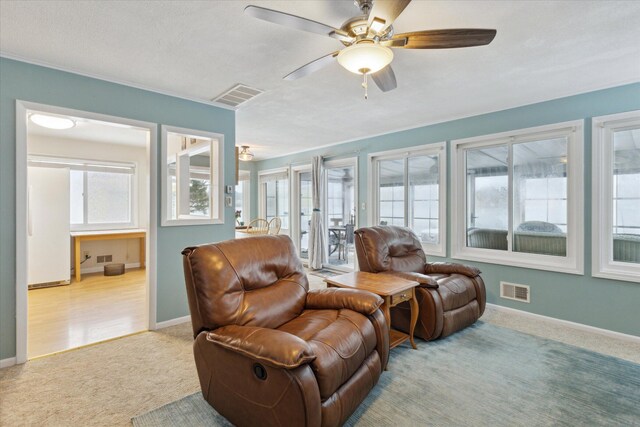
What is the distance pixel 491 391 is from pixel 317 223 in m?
4.33

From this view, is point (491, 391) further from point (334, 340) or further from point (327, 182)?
point (327, 182)

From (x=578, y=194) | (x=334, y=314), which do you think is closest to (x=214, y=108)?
(x=334, y=314)

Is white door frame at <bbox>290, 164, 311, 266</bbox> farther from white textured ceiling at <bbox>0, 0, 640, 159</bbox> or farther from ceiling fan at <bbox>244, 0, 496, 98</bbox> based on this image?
ceiling fan at <bbox>244, 0, 496, 98</bbox>

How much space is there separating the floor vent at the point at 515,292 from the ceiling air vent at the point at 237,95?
11.9 ft

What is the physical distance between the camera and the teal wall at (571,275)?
304 cm

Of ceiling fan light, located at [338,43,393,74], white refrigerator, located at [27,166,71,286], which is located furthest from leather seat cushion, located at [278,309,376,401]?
white refrigerator, located at [27,166,71,286]

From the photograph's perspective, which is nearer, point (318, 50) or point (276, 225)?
point (318, 50)

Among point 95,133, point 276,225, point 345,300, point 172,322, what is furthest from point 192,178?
point 345,300

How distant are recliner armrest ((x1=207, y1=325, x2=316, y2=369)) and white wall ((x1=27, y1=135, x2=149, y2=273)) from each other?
14.0 feet

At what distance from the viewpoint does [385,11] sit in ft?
5.24

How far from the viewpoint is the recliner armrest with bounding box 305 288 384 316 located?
81.3 inches

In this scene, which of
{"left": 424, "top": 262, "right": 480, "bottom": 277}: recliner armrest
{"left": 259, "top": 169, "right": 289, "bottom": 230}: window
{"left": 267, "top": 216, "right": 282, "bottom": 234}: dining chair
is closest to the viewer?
{"left": 424, "top": 262, "right": 480, "bottom": 277}: recliner armrest

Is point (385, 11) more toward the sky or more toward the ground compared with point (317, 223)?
more toward the sky

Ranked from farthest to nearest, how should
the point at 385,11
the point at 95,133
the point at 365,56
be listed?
the point at 95,133 < the point at 365,56 < the point at 385,11
